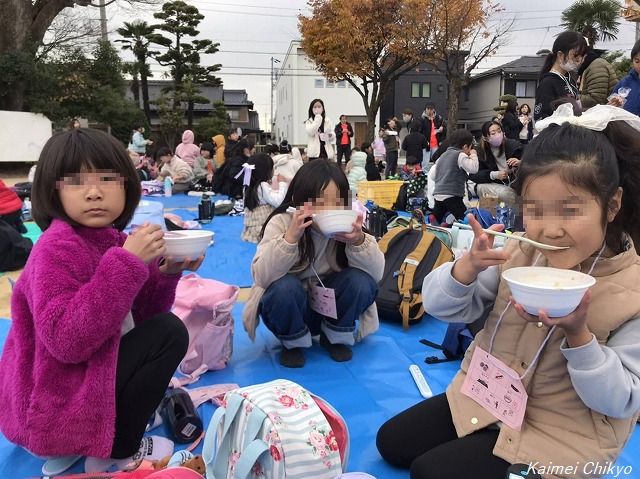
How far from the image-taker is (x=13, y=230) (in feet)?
14.3

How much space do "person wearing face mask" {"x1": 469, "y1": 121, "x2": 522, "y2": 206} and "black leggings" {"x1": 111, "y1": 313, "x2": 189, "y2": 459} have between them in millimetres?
4808

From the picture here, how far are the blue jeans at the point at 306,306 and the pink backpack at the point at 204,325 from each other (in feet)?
0.67

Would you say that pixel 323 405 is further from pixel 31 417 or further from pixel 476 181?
pixel 476 181

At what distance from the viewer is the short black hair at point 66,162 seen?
145 centimetres

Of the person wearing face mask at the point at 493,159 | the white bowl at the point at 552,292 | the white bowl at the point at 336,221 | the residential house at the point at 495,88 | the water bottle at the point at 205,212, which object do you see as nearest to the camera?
the white bowl at the point at 552,292

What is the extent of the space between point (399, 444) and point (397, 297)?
1.48m

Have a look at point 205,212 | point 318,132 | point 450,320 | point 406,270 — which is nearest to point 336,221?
point 450,320

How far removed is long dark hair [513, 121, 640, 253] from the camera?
1.13m

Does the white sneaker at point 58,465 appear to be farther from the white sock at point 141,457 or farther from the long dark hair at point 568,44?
the long dark hair at point 568,44

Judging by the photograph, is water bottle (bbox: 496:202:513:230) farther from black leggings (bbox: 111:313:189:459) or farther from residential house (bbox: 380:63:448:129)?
residential house (bbox: 380:63:448:129)

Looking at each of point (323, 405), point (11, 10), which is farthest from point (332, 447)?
point (11, 10)

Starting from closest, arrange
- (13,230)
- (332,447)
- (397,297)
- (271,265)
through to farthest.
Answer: (332,447)
(271,265)
(397,297)
(13,230)

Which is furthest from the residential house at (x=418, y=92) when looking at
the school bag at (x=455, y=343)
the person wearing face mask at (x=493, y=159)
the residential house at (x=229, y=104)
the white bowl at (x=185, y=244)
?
the white bowl at (x=185, y=244)

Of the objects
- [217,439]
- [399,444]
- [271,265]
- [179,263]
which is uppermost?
[179,263]
